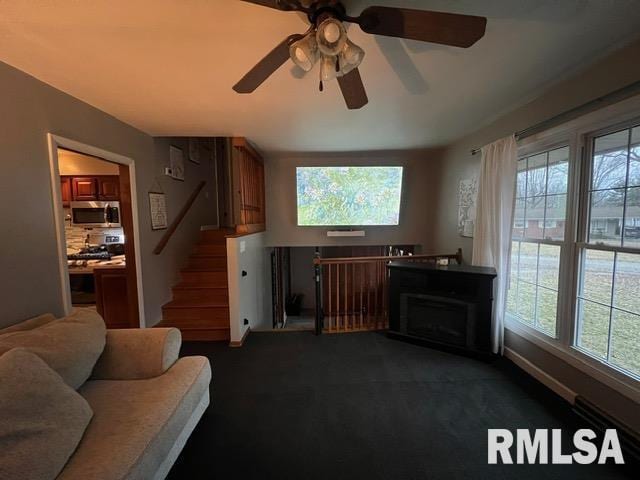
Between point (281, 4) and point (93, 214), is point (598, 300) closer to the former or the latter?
point (281, 4)

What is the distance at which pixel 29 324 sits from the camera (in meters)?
1.61

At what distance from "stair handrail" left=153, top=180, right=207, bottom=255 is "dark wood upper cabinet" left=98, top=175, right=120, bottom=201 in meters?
0.97

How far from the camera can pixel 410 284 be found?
3000 mm

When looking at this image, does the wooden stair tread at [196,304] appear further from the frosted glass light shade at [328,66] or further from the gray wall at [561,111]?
the gray wall at [561,111]

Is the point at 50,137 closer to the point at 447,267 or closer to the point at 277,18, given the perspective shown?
the point at 277,18

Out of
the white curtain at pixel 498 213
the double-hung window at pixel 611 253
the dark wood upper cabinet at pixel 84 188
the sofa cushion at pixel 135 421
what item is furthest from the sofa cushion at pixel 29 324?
the double-hung window at pixel 611 253

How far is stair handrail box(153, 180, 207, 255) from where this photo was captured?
3279 mm

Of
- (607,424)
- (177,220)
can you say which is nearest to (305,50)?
(607,424)

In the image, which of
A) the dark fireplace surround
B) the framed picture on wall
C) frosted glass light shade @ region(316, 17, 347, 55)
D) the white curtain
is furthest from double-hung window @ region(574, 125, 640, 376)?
the framed picture on wall

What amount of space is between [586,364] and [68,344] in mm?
3295

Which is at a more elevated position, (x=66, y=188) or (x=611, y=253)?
(x=66, y=188)

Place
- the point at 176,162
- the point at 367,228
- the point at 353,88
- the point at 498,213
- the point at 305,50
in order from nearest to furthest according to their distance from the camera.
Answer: the point at 305,50 < the point at 353,88 < the point at 498,213 < the point at 176,162 < the point at 367,228

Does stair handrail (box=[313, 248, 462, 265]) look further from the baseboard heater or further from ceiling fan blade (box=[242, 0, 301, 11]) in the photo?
ceiling fan blade (box=[242, 0, 301, 11])

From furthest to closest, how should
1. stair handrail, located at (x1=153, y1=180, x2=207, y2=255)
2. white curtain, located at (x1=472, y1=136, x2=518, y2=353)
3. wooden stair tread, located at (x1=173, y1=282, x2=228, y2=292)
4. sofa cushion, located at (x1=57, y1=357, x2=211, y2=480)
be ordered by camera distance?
wooden stair tread, located at (x1=173, y1=282, x2=228, y2=292), stair handrail, located at (x1=153, y1=180, x2=207, y2=255), white curtain, located at (x1=472, y1=136, x2=518, y2=353), sofa cushion, located at (x1=57, y1=357, x2=211, y2=480)
